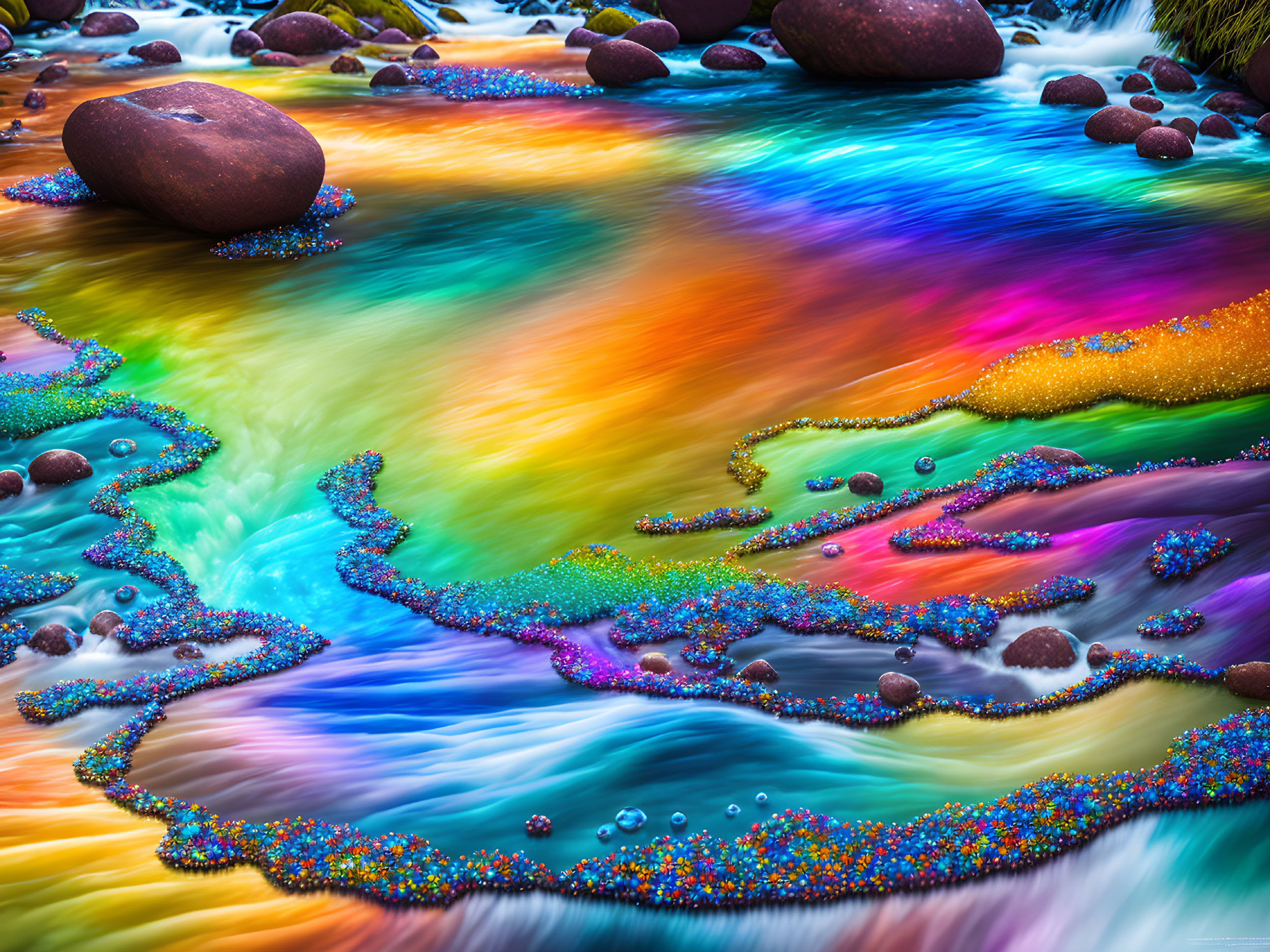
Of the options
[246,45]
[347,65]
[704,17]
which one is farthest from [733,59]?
[246,45]

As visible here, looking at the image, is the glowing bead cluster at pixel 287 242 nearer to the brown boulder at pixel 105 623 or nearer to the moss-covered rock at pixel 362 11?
the brown boulder at pixel 105 623

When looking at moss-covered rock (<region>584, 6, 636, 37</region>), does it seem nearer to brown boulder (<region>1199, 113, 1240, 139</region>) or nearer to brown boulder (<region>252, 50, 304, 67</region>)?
brown boulder (<region>252, 50, 304, 67</region>)

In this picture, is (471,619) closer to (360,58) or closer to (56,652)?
(56,652)

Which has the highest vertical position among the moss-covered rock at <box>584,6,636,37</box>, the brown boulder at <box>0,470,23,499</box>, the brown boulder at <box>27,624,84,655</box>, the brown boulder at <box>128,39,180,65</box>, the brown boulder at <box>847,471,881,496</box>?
the moss-covered rock at <box>584,6,636,37</box>

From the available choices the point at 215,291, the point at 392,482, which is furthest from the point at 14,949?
the point at 215,291

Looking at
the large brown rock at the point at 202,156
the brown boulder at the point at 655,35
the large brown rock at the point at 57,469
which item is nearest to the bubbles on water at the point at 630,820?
the large brown rock at the point at 57,469

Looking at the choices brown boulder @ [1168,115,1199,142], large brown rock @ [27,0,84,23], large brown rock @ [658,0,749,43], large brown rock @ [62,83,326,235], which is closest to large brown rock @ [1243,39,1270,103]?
brown boulder @ [1168,115,1199,142]
